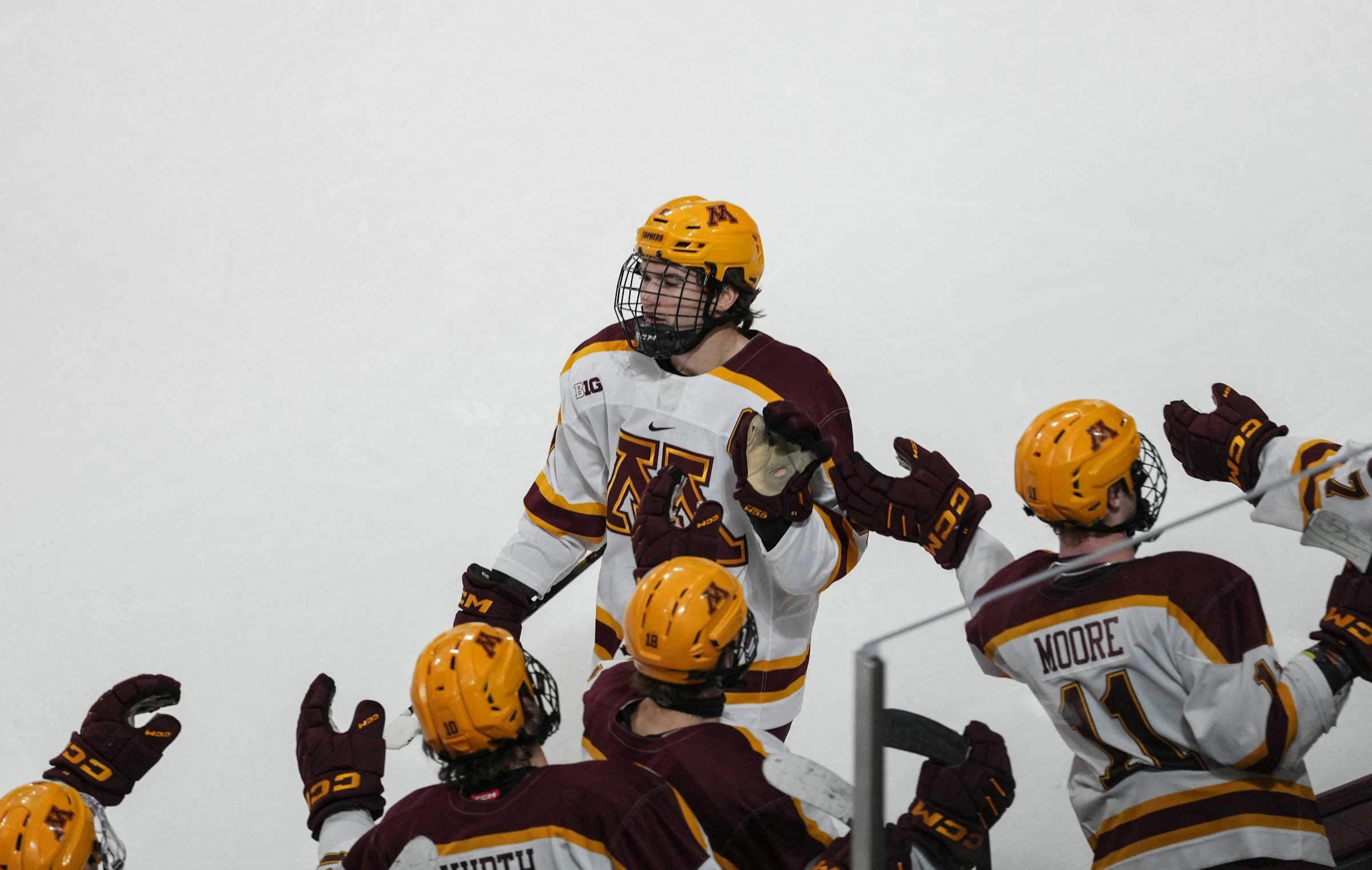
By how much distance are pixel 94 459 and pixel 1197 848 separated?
4069mm

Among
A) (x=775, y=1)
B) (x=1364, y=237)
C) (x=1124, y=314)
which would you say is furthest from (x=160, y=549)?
(x=1364, y=237)

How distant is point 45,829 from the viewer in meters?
2.31

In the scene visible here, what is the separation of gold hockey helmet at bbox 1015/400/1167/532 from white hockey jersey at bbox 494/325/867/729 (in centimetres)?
68

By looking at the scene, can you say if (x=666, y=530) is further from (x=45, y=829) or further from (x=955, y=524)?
(x=45, y=829)

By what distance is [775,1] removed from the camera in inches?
260

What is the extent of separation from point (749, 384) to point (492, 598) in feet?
2.59

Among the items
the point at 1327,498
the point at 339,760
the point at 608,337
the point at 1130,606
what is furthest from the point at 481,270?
the point at 1327,498

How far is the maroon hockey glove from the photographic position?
1885 millimetres

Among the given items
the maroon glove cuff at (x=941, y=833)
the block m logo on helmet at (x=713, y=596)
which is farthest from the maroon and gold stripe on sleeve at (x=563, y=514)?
the maroon glove cuff at (x=941, y=833)

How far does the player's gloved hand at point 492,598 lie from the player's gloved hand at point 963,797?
1559mm

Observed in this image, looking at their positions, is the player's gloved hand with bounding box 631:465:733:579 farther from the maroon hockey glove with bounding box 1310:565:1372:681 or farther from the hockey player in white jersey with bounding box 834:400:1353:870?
the maroon hockey glove with bounding box 1310:565:1372:681

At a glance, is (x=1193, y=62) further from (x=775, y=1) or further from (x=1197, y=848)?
(x=1197, y=848)

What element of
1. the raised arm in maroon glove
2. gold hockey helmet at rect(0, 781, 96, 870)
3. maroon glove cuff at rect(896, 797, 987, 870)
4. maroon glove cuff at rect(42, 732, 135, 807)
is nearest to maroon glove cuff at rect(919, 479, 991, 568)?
the raised arm in maroon glove

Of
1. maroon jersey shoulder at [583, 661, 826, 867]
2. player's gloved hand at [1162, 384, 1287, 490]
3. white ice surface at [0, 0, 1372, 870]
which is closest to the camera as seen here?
maroon jersey shoulder at [583, 661, 826, 867]
